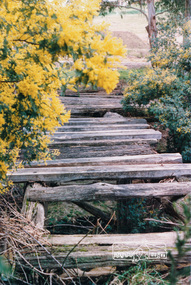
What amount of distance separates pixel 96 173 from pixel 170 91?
3.42 meters

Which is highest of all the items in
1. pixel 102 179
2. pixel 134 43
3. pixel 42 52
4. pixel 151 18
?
pixel 151 18

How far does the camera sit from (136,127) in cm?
557

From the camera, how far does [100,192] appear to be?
3076mm

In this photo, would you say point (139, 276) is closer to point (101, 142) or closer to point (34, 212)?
point (34, 212)

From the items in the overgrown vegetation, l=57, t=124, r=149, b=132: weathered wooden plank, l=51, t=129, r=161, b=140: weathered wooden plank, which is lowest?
l=57, t=124, r=149, b=132: weathered wooden plank

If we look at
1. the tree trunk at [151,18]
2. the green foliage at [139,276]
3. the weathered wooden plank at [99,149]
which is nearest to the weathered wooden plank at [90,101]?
the weathered wooden plank at [99,149]

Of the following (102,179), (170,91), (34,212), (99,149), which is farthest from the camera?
(170,91)

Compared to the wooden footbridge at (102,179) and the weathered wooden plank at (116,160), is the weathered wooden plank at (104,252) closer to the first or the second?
the wooden footbridge at (102,179)

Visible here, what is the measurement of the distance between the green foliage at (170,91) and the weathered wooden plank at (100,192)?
2.38 meters

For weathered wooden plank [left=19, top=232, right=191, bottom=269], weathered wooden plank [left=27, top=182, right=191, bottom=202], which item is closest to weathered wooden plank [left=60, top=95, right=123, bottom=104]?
weathered wooden plank [left=27, top=182, right=191, bottom=202]

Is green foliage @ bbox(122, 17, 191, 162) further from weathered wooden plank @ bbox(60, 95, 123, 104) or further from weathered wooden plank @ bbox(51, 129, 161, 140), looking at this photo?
weathered wooden plank @ bbox(60, 95, 123, 104)

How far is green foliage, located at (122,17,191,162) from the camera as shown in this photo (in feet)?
18.1

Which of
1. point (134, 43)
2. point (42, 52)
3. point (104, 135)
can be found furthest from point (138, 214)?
point (134, 43)

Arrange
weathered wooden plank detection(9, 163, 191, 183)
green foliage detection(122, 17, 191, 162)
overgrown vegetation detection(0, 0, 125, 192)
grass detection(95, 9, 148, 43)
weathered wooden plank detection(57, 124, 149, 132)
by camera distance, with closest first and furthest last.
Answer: overgrown vegetation detection(0, 0, 125, 192) → weathered wooden plank detection(9, 163, 191, 183) → weathered wooden plank detection(57, 124, 149, 132) → green foliage detection(122, 17, 191, 162) → grass detection(95, 9, 148, 43)
